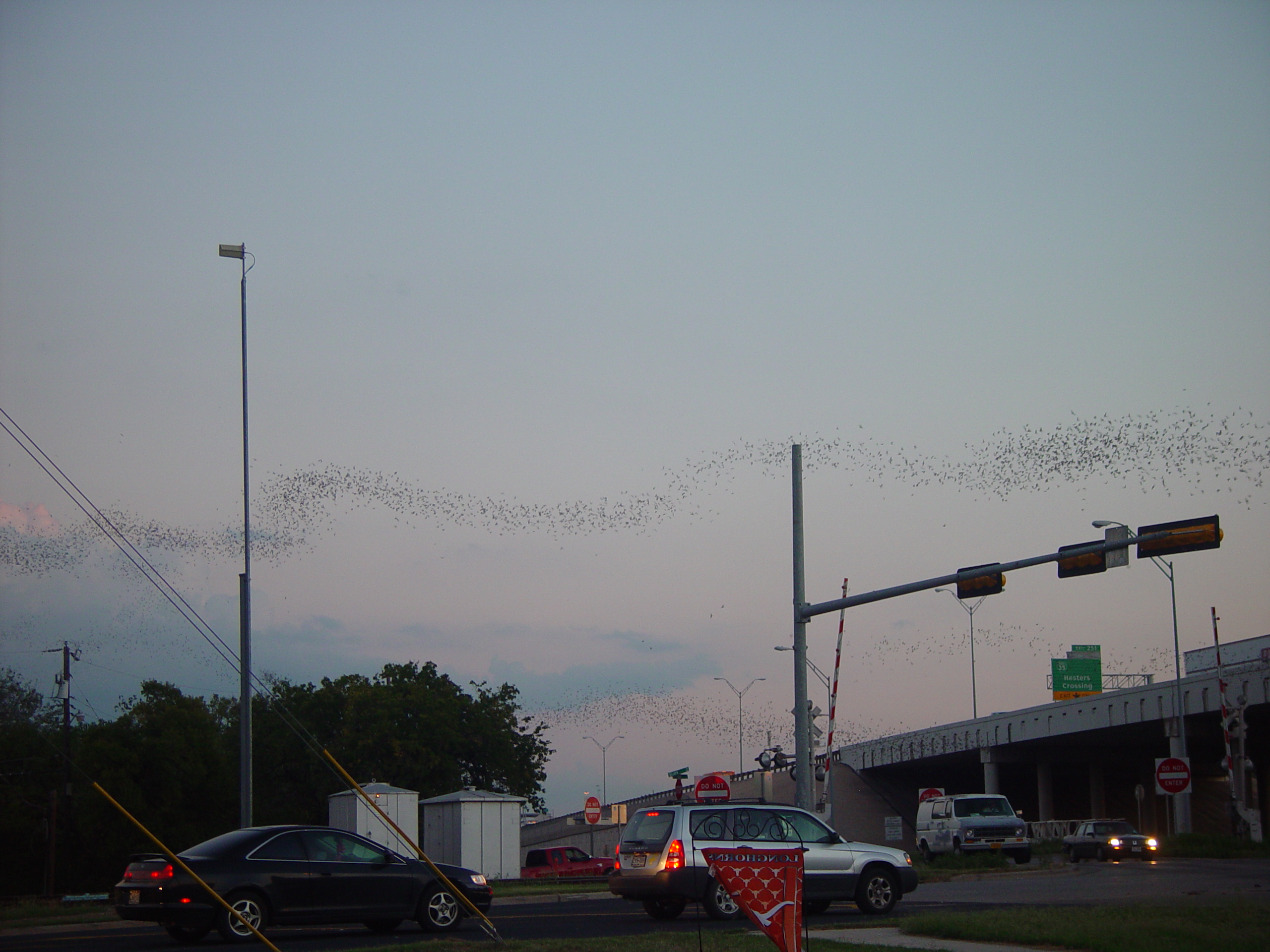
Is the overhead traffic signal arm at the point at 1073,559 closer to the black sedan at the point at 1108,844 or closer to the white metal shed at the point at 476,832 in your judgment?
the white metal shed at the point at 476,832

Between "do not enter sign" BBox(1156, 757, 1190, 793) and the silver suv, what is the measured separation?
21595 millimetres

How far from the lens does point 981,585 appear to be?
23359mm

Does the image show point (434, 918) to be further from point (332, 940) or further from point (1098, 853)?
point (1098, 853)

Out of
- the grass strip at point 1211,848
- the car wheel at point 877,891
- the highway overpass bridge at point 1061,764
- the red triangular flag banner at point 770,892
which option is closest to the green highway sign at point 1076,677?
the highway overpass bridge at point 1061,764

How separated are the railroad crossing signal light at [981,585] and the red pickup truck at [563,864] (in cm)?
2346

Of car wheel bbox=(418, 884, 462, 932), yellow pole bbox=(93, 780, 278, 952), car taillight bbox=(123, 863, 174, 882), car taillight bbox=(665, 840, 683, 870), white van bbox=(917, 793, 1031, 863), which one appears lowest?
white van bbox=(917, 793, 1031, 863)

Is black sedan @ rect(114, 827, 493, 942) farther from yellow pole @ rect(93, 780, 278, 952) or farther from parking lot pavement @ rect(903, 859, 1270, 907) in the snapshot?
parking lot pavement @ rect(903, 859, 1270, 907)

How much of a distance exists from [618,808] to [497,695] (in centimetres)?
2524

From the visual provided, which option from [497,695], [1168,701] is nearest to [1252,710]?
[1168,701]

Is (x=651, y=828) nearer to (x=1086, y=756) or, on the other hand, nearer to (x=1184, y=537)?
(x=1184, y=537)

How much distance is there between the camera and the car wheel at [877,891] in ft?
61.0

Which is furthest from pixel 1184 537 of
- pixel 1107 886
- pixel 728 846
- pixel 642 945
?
pixel 642 945

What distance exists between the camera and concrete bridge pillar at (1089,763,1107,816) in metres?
68.4

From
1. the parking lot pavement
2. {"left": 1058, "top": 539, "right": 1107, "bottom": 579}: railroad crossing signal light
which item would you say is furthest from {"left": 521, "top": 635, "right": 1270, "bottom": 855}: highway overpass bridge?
{"left": 1058, "top": 539, "right": 1107, "bottom": 579}: railroad crossing signal light
